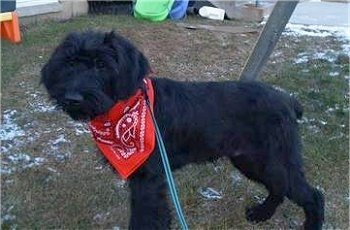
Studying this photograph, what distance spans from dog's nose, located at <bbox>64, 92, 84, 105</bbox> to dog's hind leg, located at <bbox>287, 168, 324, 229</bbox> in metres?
1.59

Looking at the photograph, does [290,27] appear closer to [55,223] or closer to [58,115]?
[58,115]

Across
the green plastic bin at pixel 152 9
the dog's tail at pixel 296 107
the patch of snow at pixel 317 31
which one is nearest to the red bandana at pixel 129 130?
the dog's tail at pixel 296 107

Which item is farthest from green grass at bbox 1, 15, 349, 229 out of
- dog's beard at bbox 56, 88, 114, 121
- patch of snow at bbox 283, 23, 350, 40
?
patch of snow at bbox 283, 23, 350, 40

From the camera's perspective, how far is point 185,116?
3396mm

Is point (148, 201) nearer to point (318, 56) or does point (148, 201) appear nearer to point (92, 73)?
point (92, 73)

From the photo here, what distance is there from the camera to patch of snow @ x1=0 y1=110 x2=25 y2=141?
4973 millimetres

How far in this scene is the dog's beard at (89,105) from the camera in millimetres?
2816

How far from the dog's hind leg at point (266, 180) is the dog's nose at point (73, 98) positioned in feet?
4.56

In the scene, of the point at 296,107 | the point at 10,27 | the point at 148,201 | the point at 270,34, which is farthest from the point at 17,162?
the point at 10,27

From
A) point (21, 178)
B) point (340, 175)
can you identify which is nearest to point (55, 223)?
point (21, 178)

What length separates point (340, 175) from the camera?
181 inches

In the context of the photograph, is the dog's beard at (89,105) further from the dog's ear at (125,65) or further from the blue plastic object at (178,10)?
the blue plastic object at (178,10)

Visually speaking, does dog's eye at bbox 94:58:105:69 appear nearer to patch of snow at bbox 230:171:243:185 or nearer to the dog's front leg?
the dog's front leg

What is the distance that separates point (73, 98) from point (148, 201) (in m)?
0.85
